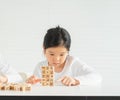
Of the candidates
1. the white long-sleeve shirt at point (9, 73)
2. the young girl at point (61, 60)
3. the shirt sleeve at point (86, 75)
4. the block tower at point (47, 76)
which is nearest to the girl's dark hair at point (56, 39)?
the young girl at point (61, 60)

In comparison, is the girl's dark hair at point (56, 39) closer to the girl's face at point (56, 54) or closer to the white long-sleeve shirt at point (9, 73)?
the girl's face at point (56, 54)

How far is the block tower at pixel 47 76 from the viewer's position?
5.27 ft

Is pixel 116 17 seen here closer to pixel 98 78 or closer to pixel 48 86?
pixel 98 78

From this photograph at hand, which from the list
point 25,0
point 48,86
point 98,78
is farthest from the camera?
point 25,0

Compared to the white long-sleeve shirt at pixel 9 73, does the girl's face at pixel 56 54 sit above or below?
above

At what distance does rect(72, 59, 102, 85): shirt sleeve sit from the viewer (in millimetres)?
1757

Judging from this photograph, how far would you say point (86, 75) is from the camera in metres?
1.86

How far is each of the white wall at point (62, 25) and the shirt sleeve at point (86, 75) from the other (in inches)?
43.9

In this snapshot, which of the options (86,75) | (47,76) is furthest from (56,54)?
(47,76)

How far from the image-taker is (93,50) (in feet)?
10.8

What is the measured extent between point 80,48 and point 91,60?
16 centimetres

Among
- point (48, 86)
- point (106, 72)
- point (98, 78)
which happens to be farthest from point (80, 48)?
point (48, 86)

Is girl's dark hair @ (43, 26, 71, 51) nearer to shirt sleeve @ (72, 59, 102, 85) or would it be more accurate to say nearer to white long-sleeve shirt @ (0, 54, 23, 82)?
shirt sleeve @ (72, 59, 102, 85)

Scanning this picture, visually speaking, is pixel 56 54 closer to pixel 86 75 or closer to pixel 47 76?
pixel 86 75
